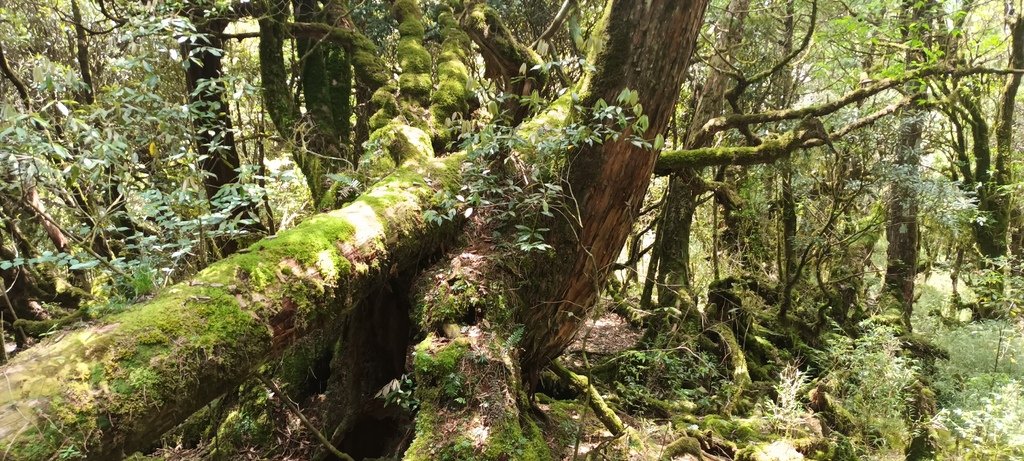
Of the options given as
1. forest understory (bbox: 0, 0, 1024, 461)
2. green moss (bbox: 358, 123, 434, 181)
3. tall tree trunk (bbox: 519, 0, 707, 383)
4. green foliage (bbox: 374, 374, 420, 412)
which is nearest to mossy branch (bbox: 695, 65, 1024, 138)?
forest understory (bbox: 0, 0, 1024, 461)

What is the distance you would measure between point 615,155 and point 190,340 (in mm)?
2987

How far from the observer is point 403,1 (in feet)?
22.9

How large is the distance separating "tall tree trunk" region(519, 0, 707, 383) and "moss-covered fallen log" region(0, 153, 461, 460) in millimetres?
1170

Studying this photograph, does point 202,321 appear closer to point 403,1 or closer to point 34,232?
point 403,1

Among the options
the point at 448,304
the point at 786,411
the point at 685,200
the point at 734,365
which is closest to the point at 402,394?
the point at 448,304

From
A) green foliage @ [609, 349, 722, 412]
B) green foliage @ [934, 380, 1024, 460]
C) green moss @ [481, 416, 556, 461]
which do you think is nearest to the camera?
green moss @ [481, 416, 556, 461]

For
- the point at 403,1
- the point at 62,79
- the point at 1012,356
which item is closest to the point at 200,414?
the point at 62,79

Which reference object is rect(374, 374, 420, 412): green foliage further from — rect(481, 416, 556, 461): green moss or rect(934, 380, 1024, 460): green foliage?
rect(934, 380, 1024, 460): green foliage

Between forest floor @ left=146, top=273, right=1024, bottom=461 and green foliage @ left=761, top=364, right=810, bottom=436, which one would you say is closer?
forest floor @ left=146, top=273, right=1024, bottom=461

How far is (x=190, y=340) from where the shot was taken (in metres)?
2.43

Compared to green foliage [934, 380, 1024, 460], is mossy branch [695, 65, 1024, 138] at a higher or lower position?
higher

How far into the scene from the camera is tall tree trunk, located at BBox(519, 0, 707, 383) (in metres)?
3.94

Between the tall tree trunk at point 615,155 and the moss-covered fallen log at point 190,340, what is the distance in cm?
117

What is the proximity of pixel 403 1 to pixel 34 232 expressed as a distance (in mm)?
6729
